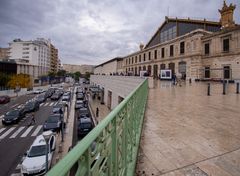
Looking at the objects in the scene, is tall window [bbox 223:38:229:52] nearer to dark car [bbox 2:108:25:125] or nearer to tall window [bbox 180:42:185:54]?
tall window [bbox 180:42:185:54]

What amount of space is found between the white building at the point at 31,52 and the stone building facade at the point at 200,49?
159ft

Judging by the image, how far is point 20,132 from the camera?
17.2 meters

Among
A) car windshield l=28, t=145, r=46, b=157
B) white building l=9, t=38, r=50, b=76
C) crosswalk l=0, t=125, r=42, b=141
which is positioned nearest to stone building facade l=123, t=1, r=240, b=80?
car windshield l=28, t=145, r=46, b=157

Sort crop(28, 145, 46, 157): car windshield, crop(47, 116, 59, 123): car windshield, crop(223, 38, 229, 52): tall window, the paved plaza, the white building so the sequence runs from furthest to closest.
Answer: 1. the white building
2. crop(223, 38, 229, 52): tall window
3. crop(47, 116, 59, 123): car windshield
4. crop(28, 145, 46, 157): car windshield
5. the paved plaza

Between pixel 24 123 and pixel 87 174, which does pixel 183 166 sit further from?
pixel 24 123

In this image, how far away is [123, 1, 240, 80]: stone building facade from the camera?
24.3 meters

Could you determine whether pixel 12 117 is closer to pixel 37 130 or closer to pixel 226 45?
pixel 37 130

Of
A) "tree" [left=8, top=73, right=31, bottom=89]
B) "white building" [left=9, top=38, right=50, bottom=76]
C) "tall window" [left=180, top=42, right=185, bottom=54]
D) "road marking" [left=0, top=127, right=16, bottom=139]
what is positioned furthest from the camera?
"white building" [left=9, top=38, right=50, bottom=76]

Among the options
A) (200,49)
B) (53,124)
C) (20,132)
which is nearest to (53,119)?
(53,124)

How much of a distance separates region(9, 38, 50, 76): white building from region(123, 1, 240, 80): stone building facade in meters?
48.5

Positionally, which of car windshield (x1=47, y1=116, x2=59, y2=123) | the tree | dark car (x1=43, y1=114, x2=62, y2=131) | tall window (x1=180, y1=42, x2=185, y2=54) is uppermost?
tall window (x1=180, y1=42, x2=185, y2=54)

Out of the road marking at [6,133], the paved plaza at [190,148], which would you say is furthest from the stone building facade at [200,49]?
the road marking at [6,133]

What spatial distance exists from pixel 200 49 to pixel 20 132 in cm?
2735

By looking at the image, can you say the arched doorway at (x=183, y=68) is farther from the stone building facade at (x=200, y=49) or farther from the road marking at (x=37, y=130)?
the road marking at (x=37, y=130)
